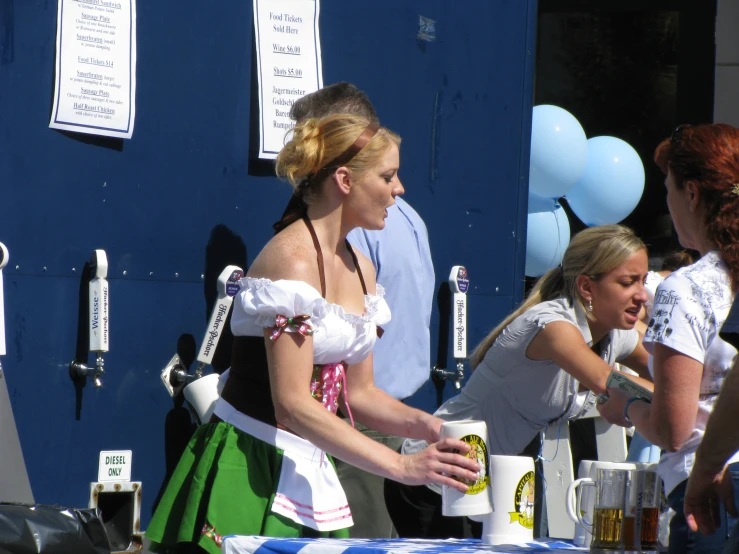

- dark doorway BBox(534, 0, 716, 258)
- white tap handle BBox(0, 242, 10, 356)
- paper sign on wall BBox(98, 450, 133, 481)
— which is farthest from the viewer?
dark doorway BBox(534, 0, 716, 258)

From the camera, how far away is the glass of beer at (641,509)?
2.02 metres

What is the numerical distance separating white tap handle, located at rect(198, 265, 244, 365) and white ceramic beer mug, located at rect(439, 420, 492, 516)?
4.97 feet

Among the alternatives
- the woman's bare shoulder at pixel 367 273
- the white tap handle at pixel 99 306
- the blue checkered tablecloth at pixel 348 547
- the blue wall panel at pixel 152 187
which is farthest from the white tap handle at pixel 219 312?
the blue checkered tablecloth at pixel 348 547

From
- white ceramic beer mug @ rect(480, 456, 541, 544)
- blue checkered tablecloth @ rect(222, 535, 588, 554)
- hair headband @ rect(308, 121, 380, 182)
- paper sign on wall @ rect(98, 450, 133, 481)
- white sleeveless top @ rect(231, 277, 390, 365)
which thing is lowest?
paper sign on wall @ rect(98, 450, 133, 481)

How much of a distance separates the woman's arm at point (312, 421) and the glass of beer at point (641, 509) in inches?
14.2

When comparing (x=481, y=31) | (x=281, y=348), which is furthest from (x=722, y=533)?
(x=481, y=31)

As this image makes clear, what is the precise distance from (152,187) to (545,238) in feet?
8.54

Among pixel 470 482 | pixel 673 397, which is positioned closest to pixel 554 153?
pixel 673 397

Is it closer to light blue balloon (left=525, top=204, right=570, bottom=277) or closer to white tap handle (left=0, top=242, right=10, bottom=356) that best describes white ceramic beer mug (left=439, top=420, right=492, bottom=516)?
white tap handle (left=0, top=242, right=10, bottom=356)

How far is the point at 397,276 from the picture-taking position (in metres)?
3.64

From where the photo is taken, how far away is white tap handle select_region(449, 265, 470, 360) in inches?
166

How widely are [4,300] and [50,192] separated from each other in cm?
32

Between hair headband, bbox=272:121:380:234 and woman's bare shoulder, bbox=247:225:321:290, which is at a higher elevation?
hair headband, bbox=272:121:380:234

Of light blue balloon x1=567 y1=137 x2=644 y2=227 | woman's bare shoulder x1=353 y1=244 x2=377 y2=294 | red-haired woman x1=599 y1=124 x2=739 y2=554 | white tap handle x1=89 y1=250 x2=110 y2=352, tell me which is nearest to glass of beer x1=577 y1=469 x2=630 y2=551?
red-haired woman x1=599 y1=124 x2=739 y2=554
